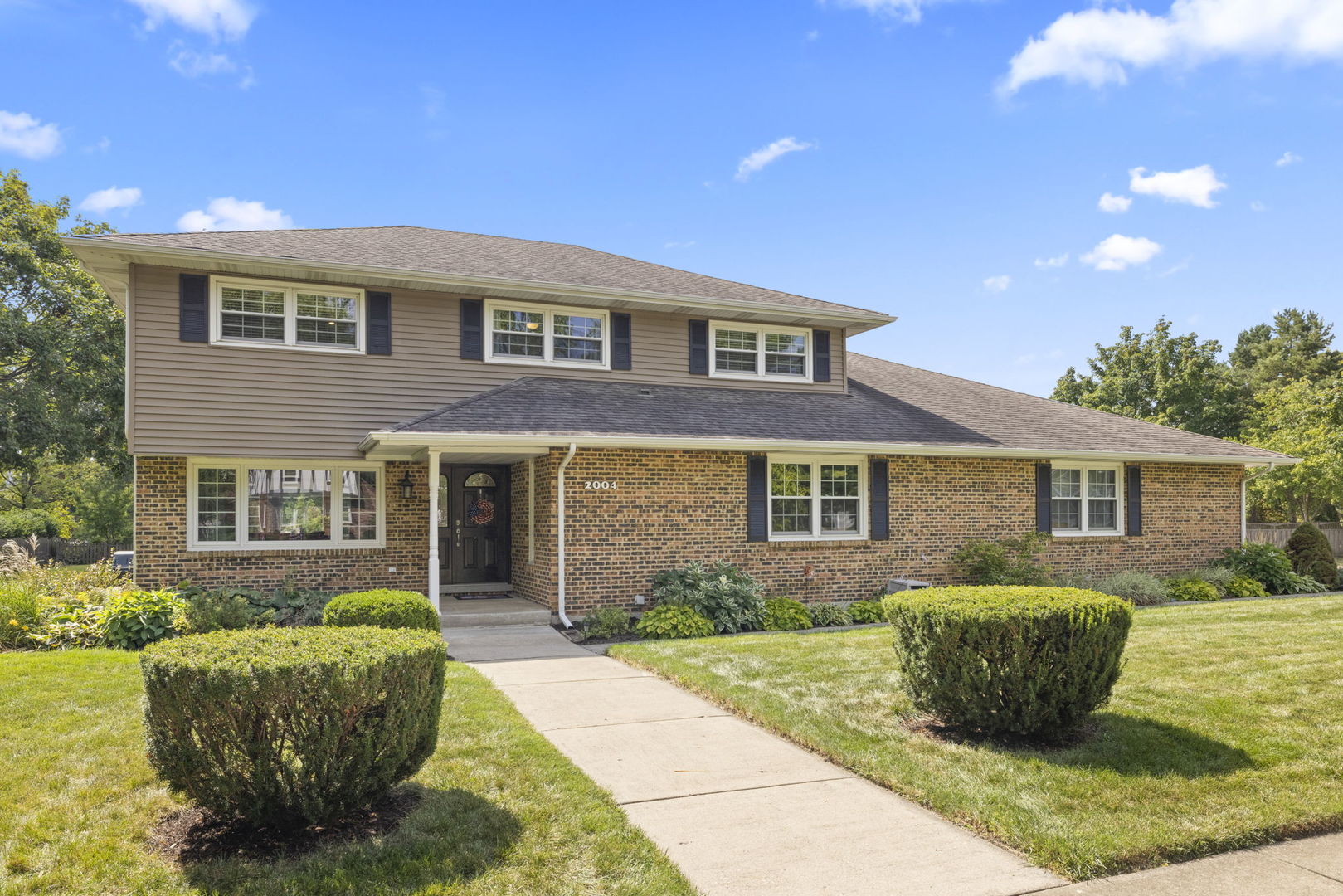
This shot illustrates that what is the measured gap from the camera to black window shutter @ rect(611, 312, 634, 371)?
47.1 ft

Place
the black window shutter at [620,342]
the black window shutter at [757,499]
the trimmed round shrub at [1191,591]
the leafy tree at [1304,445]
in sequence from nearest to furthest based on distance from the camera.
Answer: the black window shutter at [757,499]
the black window shutter at [620,342]
the trimmed round shrub at [1191,591]
the leafy tree at [1304,445]

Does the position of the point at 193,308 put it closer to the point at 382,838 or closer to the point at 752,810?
the point at 382,838

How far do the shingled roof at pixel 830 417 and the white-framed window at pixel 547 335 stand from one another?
42 centimetres

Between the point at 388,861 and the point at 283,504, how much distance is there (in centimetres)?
993

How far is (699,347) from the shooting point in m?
14.9

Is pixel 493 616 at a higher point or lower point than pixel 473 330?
lower

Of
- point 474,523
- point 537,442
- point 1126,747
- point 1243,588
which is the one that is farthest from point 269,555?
point 1243,588

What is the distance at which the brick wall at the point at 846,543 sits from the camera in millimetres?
12234

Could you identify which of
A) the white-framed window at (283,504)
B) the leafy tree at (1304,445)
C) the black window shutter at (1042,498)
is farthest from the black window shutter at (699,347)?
the leafy tree at (1304,445)

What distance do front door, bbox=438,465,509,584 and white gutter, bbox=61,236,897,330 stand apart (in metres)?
3.28

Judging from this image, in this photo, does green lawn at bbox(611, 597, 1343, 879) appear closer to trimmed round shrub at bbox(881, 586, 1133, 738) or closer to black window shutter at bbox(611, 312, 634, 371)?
trimmed round shrub at bbox(881, 586, 1133, 738)

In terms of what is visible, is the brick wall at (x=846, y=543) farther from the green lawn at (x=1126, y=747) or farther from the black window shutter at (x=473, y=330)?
the green lawn at (x=1126, y=747)

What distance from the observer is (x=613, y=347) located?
14.4 meters

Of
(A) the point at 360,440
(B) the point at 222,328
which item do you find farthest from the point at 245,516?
(B) the point at 222,328
